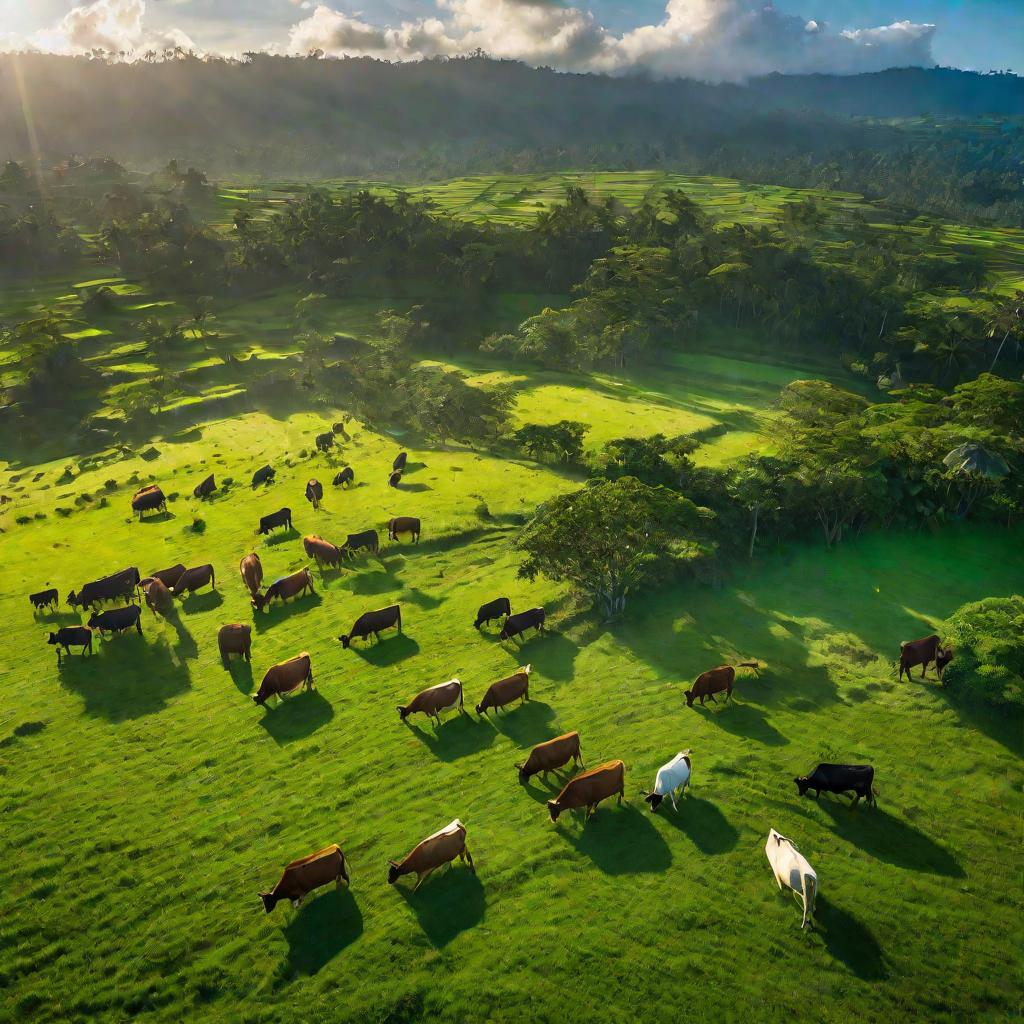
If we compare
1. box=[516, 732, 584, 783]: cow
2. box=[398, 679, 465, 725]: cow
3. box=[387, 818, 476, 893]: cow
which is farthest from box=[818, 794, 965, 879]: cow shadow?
box=[398, 679, 465, 725]: cow

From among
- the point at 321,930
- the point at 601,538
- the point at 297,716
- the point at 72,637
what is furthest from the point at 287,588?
the point at 321,930

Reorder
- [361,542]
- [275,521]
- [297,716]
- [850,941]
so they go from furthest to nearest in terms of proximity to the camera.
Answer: [275,521], [361,542], [297,716], [850,941]

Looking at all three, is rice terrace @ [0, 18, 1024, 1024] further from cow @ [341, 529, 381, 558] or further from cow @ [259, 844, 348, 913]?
cow @ [341, 529, 381, 558]

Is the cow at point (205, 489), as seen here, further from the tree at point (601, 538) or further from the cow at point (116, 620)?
the tree at point (601, 538)

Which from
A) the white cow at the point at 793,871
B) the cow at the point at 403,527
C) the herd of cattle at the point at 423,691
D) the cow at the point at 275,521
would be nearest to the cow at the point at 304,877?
the herd of cattle at the point at 423,691

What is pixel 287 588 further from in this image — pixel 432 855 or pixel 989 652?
pixel 989 652

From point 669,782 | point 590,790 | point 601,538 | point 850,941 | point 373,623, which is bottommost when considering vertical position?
point 850,941
